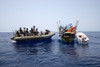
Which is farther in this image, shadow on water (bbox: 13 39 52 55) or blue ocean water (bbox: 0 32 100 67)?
shadow on water (bbox: 13 39 52 55)

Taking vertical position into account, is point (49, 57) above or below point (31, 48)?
below

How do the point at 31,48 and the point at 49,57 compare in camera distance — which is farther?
the point at 31,48

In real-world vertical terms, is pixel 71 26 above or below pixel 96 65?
above

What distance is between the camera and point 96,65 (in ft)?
28.2

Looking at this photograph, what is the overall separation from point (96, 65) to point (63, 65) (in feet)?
11.0

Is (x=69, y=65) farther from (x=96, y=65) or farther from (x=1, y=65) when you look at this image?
(x=1, y=65)

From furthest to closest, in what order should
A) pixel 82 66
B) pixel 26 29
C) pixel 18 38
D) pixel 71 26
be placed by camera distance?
pixel 71 26 < pixel 26 29 < pixel 18 38 < pixel 82 66

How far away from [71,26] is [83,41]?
934 cm

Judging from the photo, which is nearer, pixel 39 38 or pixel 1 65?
pixel 1 65

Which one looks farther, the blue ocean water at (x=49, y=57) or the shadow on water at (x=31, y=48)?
the shadow on water at (x=31, y=48)

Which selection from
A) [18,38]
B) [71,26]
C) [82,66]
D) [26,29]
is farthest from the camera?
[71,26]

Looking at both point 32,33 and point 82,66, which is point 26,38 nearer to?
point 32,33

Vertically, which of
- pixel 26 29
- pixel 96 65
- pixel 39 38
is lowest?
pixel 96 65

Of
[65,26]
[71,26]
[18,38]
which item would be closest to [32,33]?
[18,38]
